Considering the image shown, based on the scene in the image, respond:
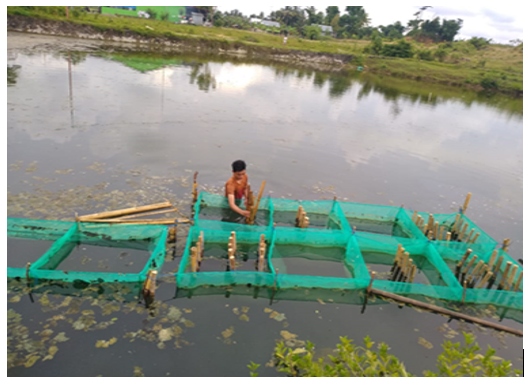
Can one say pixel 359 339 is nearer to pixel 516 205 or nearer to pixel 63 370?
pixel 63 370

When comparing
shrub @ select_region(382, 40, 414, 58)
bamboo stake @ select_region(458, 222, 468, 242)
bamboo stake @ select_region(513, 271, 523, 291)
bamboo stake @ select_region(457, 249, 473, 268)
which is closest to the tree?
shrub @ select_region(382, 40, 414, 58)

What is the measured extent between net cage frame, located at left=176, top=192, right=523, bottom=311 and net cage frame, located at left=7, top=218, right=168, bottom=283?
69 centimetres

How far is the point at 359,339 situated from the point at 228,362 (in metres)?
2.27

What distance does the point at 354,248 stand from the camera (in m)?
7.71

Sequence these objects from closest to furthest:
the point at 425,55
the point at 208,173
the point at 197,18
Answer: the point at 208,173
the point at 425,55
the point at 197,18

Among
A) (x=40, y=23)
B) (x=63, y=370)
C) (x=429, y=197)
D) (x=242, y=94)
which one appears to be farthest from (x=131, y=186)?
(x=40, y=23)

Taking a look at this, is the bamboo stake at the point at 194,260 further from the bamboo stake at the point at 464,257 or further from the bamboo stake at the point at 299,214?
the bamboo stake at the point at 464,257

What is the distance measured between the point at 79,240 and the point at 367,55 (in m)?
55.4

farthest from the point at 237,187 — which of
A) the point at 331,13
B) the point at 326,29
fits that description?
the point at 331,13

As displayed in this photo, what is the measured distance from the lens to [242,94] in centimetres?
2362

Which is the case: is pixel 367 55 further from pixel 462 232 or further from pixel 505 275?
pixel 505 275

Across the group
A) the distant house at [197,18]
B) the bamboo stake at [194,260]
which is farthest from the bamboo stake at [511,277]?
the distant house at [197,18]

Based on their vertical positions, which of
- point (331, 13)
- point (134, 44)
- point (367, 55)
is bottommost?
point (134, 44)

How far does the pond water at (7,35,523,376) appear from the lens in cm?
552
